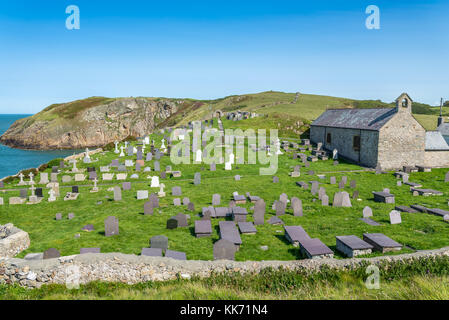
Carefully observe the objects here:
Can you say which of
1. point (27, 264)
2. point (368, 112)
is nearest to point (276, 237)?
point (27, 264)

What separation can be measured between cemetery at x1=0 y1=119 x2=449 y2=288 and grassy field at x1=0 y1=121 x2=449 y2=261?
0.06m

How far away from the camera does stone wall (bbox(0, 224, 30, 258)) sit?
12164 millimetres

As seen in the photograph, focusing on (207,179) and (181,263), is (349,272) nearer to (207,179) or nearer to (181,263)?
(181,263)

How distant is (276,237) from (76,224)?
1160cm

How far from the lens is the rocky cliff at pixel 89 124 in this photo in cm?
10362

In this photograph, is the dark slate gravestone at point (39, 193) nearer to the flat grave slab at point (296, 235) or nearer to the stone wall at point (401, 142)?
the flat grave slab at point (296, 235)

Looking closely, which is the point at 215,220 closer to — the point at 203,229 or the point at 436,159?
the point at 203,229

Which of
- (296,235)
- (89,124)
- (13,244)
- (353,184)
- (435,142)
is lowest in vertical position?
(13,244)

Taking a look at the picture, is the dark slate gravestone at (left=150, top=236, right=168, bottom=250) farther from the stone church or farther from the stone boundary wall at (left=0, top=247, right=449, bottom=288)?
the stone church

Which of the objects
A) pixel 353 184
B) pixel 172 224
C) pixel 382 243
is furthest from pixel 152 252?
pixel 353 184

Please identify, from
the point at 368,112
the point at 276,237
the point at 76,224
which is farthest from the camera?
the point at 368,112

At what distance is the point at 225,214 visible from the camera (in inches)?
672

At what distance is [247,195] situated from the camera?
21.0m

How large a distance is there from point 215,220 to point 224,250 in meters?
5.14
